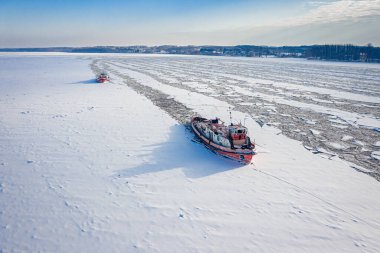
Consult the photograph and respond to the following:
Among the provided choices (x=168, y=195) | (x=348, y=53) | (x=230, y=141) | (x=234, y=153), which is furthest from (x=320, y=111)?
(x=348, y=53)

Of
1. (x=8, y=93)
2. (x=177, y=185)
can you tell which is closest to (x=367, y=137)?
(x=177, y=185)

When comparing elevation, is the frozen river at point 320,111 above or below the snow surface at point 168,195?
above

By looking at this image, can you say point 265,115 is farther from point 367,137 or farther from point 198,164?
point 198,164

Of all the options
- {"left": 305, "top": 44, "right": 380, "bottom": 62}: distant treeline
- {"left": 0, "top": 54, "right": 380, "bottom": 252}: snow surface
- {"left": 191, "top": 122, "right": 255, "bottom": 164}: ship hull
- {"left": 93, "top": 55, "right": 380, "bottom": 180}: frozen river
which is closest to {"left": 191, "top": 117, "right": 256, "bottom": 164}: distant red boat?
{"left": 191, "top": 122, "right": 255, "bottom": 164}: ship hull

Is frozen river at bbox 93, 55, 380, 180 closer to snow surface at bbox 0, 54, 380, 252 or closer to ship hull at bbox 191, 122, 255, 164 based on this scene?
snow surface at bbox 0, 54, 380, 252

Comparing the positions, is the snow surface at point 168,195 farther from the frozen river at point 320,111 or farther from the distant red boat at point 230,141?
the frozen river at point 320,111

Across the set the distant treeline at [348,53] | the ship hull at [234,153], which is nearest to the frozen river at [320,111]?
the ship hull at [234,153]
